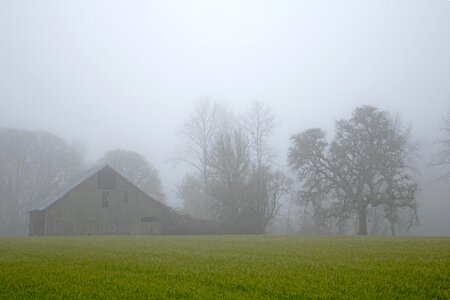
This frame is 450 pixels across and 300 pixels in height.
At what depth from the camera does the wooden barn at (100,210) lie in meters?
46.8

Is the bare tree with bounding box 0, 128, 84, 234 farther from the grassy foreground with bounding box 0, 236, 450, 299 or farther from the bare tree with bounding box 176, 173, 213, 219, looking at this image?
the grassy foreground with bounding box 0, 236, 450, 299

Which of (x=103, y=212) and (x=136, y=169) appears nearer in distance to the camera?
(x=103, y=212)

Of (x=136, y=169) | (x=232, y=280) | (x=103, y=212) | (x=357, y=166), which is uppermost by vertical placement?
(x=136, y=169)

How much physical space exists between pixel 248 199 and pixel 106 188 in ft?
54.0

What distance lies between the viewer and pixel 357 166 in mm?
40938

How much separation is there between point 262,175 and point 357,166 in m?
11.4

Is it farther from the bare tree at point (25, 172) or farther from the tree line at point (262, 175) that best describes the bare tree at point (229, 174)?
the bare tree at point (25, 172)

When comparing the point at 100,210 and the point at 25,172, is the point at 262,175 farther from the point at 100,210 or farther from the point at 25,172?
the point at 25,172

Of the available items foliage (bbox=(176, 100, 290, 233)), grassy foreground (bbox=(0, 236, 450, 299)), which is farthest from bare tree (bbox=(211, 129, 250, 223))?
grassy foreground (bbox=(0, 236, 450, 299))

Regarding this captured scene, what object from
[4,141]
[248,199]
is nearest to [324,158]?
[248,199]

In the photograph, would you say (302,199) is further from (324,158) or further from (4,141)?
(4,141)

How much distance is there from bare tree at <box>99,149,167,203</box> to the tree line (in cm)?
16

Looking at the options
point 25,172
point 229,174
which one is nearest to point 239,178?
point 229,174

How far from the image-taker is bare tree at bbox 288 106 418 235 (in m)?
39.1
